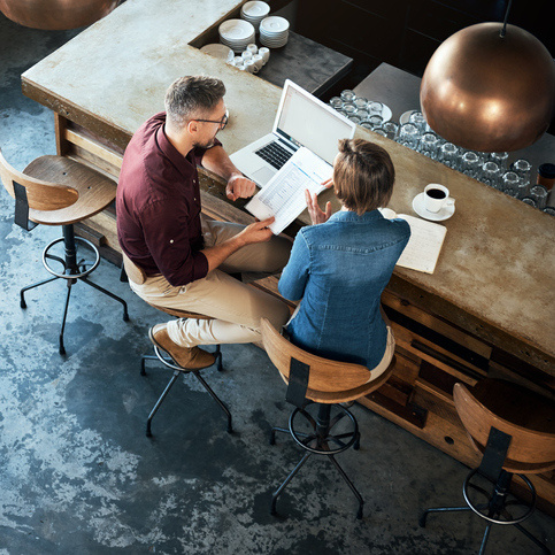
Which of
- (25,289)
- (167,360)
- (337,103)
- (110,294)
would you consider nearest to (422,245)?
(337,103)

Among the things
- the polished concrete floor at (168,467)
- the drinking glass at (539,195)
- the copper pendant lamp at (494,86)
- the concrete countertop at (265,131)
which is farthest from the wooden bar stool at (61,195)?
the drinking glass at (539,195)

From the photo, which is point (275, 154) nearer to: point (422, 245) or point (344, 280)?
point (422, 245)

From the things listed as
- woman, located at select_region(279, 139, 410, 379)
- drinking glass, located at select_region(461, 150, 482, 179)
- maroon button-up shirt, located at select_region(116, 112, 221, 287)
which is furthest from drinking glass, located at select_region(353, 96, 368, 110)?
woman, located at select_region(279, 139, 410, 379)

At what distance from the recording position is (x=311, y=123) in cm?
301

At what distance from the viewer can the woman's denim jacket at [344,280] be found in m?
2.33

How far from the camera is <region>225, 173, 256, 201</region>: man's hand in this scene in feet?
9.61

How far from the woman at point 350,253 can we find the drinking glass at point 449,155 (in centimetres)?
102

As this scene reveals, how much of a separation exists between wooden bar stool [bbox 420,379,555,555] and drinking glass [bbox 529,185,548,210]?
845mm

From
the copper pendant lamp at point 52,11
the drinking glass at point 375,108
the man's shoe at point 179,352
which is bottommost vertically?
the man's shoe at point 179,352

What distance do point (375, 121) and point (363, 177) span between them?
4.30 ft

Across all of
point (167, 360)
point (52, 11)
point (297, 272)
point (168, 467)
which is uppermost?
point (52, 11)

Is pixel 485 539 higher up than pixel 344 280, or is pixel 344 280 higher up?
pixel 344 280

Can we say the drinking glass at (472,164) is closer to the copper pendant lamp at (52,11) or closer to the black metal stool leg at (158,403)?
the black metal stool leg at (158,403)

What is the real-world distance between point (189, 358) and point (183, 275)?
0.59 m
